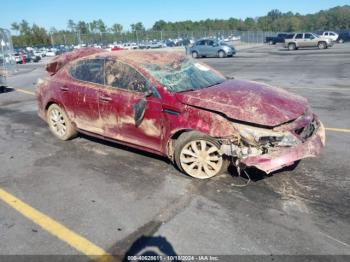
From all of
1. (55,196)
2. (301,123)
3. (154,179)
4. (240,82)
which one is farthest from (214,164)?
(55,196)

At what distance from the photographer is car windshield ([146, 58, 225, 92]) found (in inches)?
195

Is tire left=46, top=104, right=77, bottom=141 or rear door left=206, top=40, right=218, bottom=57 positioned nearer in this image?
tire left=46, top=104, right=77, bottom=141

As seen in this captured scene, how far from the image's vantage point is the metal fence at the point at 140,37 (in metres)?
51.1

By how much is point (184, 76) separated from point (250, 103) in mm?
1278

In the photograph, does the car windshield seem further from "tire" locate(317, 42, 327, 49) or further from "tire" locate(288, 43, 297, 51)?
"tire" locate(317, 42, 327, 49)

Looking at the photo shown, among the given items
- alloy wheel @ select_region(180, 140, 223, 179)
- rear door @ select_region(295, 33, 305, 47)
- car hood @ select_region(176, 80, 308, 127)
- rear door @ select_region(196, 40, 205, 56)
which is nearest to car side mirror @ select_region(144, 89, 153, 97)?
car hood @ select_region(176, 80, 308, 127)

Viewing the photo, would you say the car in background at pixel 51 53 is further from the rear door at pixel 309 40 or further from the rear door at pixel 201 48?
the rear door at pixel 309 40

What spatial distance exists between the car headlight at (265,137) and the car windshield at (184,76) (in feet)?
3.85

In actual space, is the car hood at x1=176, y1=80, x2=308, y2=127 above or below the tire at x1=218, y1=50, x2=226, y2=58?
above

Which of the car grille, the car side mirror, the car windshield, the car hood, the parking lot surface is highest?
the car windshield

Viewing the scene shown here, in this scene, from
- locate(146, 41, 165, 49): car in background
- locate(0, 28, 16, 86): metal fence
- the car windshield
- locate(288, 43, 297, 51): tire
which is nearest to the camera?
the car windshield

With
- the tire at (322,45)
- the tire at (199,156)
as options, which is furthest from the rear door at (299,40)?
the tire at (199,156)

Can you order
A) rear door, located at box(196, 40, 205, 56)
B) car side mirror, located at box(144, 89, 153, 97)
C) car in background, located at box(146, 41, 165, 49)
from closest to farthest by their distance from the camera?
1. car side mirror, located at box(144, 89, 153, 97)
2. rear door, located at box(196, 40, 205, 56)
3. car in background, located at box(146, 41, 165, 49)

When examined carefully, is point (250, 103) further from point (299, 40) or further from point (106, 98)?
point (299, 40)
